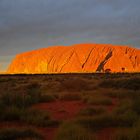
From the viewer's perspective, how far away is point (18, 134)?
9.99 meters

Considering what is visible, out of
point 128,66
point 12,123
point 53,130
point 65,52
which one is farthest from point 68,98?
point 65,52

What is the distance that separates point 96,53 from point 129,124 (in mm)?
144962

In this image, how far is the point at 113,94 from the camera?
23031mm

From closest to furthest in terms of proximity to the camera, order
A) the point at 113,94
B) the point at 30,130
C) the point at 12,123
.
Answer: the point at 30,130 < the point at 12,123 < the point at 113,94

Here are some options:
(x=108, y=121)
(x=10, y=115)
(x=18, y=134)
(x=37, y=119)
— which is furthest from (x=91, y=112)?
(x=18, y=134)

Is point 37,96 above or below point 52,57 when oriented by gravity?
below

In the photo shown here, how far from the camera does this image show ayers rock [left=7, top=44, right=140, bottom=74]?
151125 millimetres

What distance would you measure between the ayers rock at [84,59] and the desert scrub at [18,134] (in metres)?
137

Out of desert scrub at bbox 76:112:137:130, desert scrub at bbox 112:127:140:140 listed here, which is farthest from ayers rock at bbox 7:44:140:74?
desert scrub at bbox 112:127:140:140

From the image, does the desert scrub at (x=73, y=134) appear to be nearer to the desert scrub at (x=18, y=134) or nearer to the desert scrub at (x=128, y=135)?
the desert scrub at (x=128, y=135)

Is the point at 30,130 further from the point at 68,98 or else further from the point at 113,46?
the point at 113,46

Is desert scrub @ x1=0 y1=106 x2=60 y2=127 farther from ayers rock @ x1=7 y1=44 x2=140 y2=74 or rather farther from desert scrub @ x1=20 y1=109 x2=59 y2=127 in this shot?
ayers rock @ x1=7 y1=44 x2=140 y2=74

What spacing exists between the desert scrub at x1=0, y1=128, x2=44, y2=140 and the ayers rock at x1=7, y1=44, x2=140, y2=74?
13703 cm

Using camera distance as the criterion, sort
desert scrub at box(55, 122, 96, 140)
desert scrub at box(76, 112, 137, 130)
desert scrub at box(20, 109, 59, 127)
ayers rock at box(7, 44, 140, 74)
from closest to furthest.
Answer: desert scrub at box(55, 122, 96, 140)
desert scrub at box(76, 112, 137, 130)
desert scrub at box(20, 109, 59, 127)
ayers rock at box(7, 44, 140, 74)
